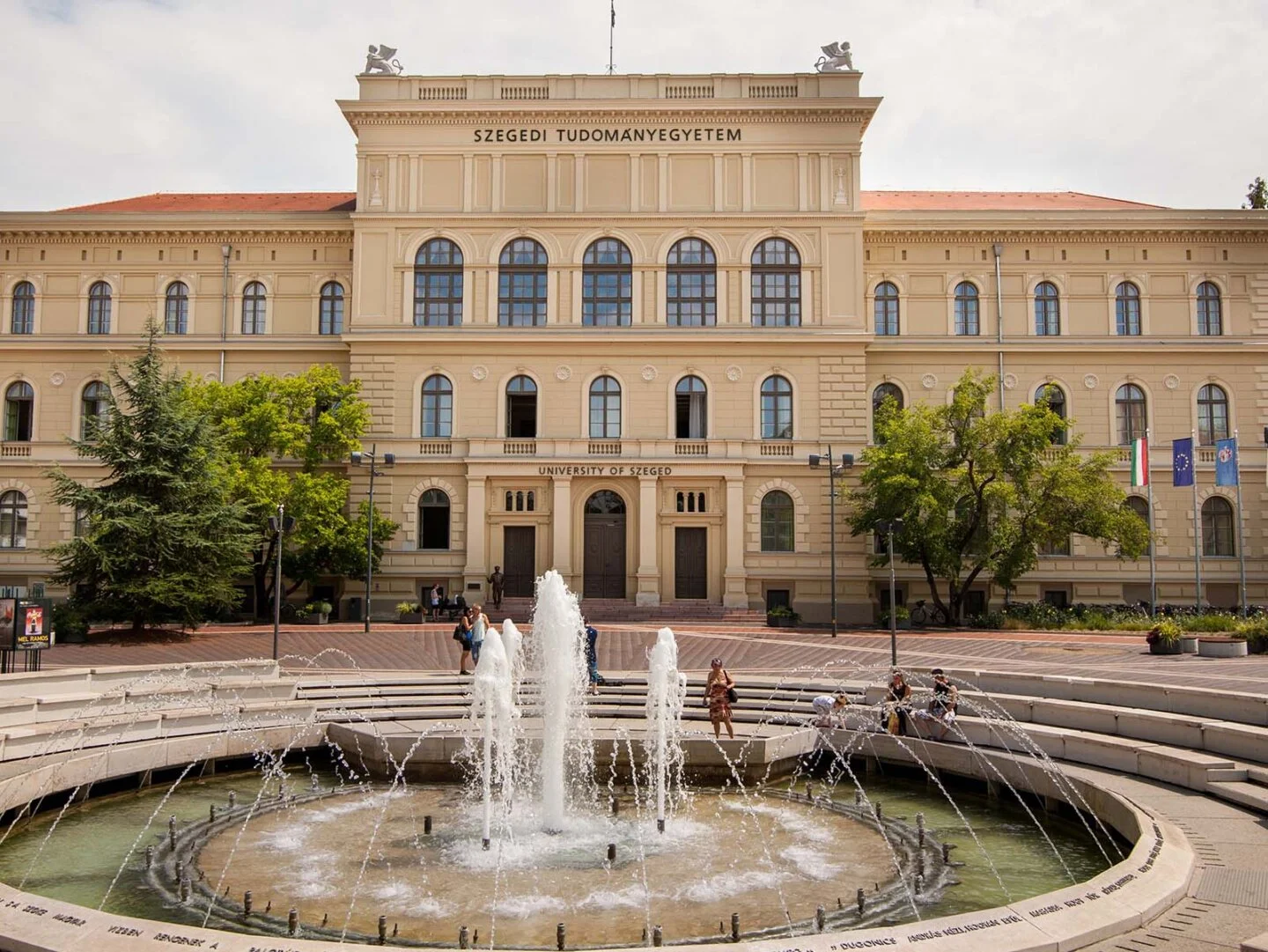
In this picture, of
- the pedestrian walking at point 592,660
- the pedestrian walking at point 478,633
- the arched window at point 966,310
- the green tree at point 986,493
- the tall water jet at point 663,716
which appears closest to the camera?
the tall water jet at point 663,716

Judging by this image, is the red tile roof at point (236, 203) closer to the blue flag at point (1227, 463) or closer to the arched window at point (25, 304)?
the arched window at point (25, 304)

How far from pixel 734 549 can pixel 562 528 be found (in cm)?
650

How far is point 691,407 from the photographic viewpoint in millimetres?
42312

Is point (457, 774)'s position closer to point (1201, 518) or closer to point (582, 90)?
point (582, 90)

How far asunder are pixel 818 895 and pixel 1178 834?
13.0ft

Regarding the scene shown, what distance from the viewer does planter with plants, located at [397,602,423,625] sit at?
3781 centimetres

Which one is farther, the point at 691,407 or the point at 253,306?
the point at 253,306

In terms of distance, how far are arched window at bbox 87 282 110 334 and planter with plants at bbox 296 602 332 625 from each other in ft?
52.4

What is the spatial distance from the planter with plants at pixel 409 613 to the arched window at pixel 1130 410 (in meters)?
28.6

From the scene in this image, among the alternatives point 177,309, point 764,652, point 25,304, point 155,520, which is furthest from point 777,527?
point 25,304

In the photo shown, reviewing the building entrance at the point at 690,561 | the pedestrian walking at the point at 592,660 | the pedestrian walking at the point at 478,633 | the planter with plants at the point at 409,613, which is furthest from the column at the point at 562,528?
the pedestrian walking at the point at 592,660

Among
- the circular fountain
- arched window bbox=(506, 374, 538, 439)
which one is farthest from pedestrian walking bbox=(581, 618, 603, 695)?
arched window bbox=(506, 374, 538, 439)

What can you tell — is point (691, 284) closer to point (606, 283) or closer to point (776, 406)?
point (606, 283)

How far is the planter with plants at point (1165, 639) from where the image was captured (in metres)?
27.0
